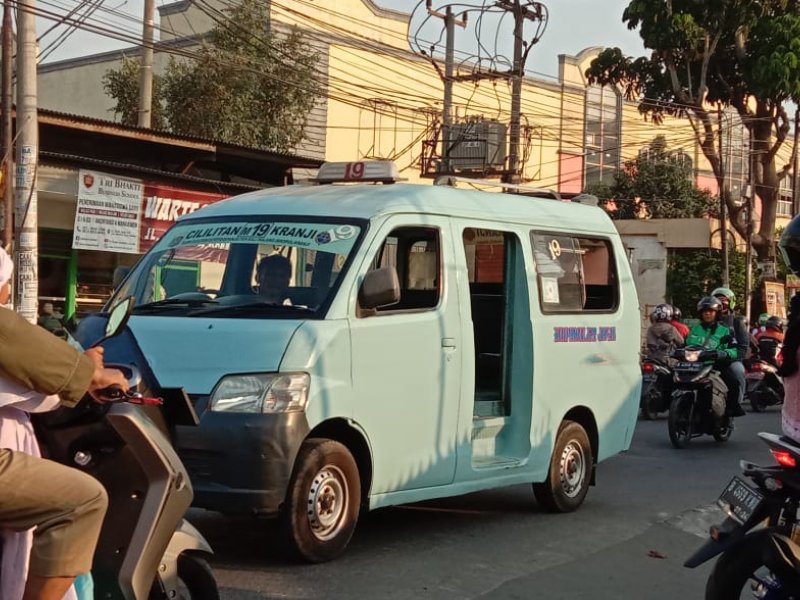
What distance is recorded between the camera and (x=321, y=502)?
5.93 metres

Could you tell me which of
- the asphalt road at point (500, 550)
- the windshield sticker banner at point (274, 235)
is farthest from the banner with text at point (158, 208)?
the windshield sticker banner at point (274, 235)

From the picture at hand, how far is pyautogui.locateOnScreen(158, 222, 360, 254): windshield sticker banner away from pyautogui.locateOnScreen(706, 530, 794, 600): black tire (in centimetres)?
292

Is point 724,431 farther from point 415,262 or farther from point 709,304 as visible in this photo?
point 415,262

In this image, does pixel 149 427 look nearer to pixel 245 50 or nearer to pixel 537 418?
pixel 537 418

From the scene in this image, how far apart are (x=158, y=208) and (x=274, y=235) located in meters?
10.9

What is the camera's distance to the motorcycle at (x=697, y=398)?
1205 centimetres

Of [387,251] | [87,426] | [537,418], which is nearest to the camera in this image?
[87,426]

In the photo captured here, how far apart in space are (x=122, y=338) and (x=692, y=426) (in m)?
7.94

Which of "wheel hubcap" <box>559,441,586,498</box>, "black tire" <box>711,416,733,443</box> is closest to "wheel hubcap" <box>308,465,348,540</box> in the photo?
"wheel hubcap" <box>559,441,586,498</box>

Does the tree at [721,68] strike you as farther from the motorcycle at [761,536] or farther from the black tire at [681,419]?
the motorcycle at [761,536]

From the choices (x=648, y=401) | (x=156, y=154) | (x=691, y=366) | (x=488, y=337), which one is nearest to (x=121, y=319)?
(x=488, y=337)

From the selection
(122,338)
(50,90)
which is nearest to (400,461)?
(122,338)

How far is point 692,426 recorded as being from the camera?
39.7 ft

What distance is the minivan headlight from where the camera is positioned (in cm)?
561
